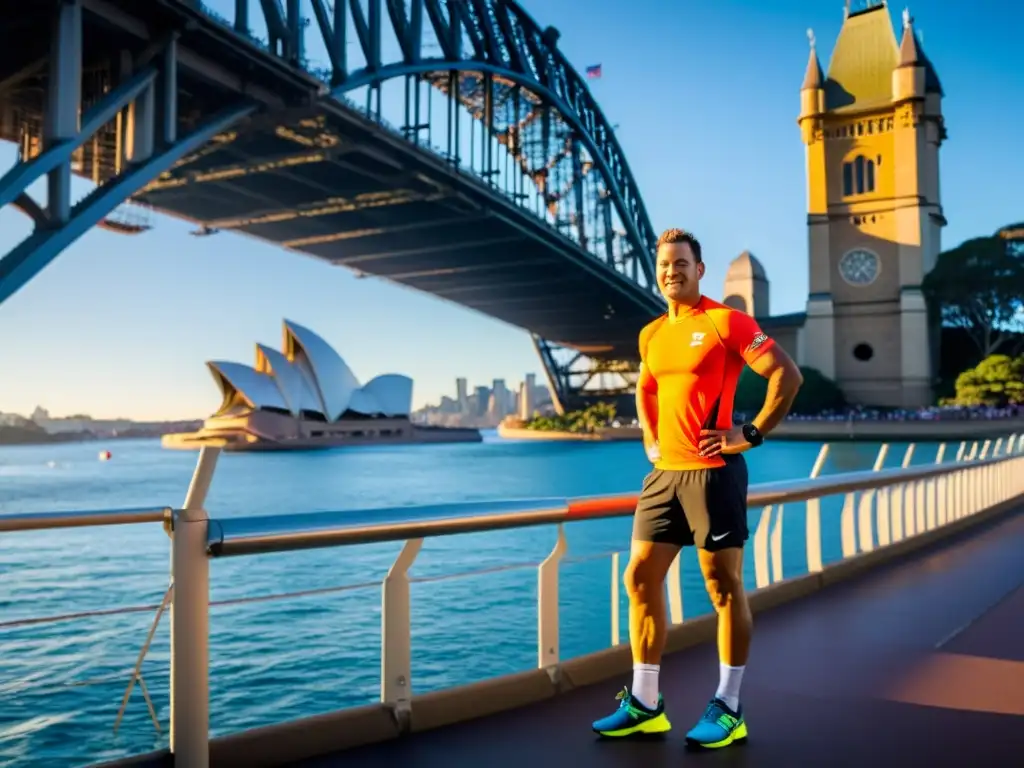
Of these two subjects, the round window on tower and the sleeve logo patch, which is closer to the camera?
the sleeve logo patch

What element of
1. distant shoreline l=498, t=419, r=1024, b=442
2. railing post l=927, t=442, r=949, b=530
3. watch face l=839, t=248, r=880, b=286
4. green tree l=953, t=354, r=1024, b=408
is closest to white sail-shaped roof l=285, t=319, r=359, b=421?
distant shoreline l=498, t=419, r=1024, b=442

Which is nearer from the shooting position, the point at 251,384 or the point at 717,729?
the point at 717,729

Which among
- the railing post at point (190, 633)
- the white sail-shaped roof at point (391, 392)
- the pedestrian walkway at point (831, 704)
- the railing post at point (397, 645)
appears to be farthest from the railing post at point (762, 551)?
the white sail-shaped roof at point (391, 392)

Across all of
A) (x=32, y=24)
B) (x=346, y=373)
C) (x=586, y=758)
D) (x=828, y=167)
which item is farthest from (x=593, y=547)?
(x=346, y=373)

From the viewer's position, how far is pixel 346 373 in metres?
79.3

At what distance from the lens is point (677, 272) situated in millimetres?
2934

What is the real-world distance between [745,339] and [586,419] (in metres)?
78.0

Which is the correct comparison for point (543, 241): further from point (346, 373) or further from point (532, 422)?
point (532, 422)

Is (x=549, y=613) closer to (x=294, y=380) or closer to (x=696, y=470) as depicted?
(x=696, y=470)

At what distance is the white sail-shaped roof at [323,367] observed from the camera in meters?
72.2

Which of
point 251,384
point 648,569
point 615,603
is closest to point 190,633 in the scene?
point 648,569

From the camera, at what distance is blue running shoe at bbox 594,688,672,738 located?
293cm

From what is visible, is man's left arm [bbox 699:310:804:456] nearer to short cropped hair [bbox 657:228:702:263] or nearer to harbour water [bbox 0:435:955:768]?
short cropped hair [bbox 657:228:702:263]

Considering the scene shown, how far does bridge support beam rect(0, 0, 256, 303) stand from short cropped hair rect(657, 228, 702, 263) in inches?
557
